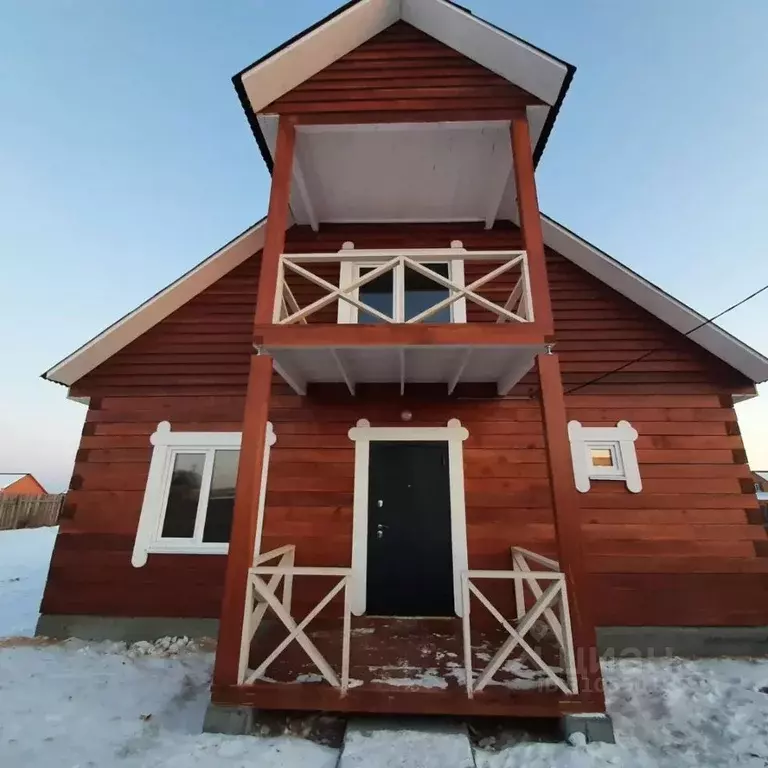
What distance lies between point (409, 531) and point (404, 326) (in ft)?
9.54

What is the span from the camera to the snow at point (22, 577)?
6.32 metres

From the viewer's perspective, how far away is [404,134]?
5242 mm

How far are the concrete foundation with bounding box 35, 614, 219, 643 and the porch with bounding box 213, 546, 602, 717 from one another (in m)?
1.41

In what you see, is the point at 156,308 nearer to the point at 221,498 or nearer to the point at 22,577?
the point at 221,498

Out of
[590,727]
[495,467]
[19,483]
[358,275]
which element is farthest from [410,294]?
[19,483]

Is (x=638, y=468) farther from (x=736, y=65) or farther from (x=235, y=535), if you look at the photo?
(x=736, y=65)

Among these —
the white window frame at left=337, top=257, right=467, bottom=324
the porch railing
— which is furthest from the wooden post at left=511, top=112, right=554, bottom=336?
the porch railing

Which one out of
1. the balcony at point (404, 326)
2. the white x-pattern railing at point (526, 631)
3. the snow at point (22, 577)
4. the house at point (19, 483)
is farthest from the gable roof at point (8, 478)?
the white x-pattern railing at point (526, 631)

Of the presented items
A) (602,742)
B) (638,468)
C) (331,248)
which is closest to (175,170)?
(331,248)

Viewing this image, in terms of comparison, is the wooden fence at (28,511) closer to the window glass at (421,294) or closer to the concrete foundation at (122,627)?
the concrete foundation at (122,627)

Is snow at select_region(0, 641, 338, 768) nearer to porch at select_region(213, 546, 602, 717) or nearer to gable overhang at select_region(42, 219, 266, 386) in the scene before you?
porch at select_region(213, 546, 602, 717)

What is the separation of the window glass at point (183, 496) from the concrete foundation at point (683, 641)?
5681 millimetres

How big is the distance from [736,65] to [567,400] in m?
9.13

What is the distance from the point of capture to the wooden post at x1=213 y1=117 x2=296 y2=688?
10.8 ft
